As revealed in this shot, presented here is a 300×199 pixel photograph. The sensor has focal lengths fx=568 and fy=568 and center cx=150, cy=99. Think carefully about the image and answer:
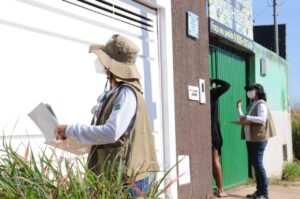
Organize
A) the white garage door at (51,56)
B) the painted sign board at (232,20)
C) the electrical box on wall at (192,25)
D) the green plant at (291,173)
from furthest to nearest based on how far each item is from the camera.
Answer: the green plant at (291,173) → the painted sign board at (232,20) → the electrical box on wall at (192,25) → the white garage door at (51,56)

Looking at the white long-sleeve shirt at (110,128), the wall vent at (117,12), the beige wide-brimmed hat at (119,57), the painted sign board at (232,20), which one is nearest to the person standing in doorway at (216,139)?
the painted sign board at (232,20)

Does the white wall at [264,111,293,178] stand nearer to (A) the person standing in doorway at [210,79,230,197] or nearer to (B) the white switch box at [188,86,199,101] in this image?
(A) the person standing in doorway at [210,79,230,197]

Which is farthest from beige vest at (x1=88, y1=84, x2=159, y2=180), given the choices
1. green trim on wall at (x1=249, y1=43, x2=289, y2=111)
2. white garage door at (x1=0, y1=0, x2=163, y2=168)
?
green trim on wall at (x1=249, y1=43, x2=289, y2=111)

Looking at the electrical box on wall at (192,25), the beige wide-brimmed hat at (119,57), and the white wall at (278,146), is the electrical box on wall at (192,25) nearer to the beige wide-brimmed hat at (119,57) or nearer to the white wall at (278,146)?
the beige wide-brimmed hat at (119,57)

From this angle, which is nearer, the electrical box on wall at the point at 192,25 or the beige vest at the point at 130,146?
the beige vest at the point at 130,146

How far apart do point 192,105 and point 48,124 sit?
382 cm

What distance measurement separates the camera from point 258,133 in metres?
8.26

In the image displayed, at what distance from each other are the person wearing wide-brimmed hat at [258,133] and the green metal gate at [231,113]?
1.10 m

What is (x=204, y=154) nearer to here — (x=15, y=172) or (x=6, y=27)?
(x=6, y=27)

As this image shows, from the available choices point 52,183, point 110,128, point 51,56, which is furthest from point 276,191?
point 52,183

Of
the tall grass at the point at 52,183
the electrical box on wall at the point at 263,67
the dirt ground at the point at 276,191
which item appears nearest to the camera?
the tall grass at the point at 52,183

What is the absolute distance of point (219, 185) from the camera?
8.30m

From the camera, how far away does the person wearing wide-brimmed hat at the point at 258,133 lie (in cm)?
824

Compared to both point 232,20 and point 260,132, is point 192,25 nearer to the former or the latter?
A: point 260,132
